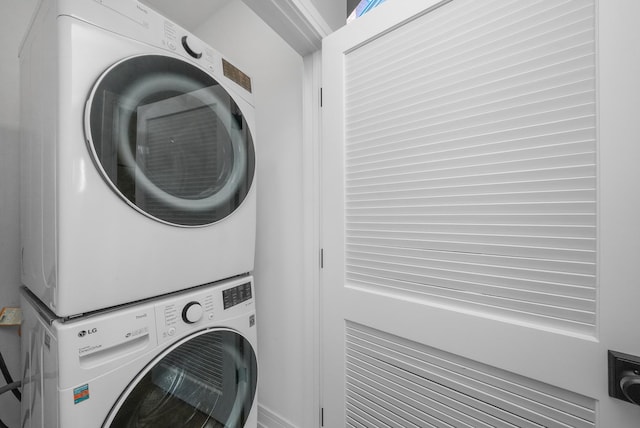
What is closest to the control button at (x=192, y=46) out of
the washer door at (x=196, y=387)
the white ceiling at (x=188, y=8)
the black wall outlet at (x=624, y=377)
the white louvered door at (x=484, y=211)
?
the white louvered door at (x=484, y=211)

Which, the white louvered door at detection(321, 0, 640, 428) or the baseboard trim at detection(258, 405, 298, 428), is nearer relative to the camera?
the white louvered door at detection(321, 0, 640, 428)

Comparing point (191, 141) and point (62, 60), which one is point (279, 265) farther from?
point (62, 60)

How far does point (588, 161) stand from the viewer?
0.57m

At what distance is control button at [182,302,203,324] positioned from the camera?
76cm

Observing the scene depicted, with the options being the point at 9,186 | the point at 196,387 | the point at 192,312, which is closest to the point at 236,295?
the point at 192,312

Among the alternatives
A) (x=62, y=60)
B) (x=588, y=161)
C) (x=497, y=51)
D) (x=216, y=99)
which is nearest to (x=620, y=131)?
(x=588, y=161)

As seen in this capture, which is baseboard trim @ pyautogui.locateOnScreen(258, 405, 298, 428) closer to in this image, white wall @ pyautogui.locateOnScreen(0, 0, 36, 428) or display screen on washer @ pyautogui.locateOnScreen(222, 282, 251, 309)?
display screen on washer @ pyautogui.locateOnScreen(222, 282, 251, 309)

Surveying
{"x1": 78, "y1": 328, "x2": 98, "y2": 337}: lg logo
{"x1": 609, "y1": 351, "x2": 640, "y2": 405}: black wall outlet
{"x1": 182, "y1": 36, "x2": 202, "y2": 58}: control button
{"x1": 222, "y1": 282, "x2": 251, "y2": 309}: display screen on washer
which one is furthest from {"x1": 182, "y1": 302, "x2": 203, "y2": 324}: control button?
{"x1": 609, "y1": 351, "x2": 640, "y2": 405}: black wall outlet

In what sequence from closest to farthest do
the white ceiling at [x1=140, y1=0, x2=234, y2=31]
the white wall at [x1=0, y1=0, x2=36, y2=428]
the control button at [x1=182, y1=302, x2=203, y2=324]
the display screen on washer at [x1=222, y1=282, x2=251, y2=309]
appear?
the control button at [x1=182, y1=302, x2=203, y2=324], the display screen on washer at [x1=222, y1=282, x2=251, y2=309], the white wall at [x1=0, y1=0, x2=36, y2=428], the white ceiling at [x1=140, y1=0, x2=234, y2=31]

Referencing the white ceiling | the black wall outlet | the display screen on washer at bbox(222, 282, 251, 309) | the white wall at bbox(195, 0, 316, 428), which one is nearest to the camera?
the black wall outlet

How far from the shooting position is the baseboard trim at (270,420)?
1.32 m

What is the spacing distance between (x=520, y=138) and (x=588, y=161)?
0.48 ft

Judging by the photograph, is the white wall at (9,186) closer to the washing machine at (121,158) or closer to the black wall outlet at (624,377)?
the washing machine at (121,158)

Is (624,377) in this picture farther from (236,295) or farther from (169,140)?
(169,140)
